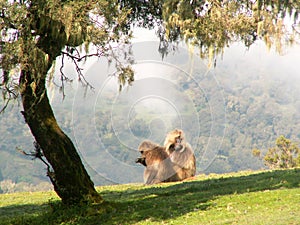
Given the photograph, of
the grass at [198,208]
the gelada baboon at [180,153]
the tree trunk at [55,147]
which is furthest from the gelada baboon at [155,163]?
the tree trunk at [55,147]

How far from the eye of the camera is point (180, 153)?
2620 cm

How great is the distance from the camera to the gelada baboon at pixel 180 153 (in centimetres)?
2573

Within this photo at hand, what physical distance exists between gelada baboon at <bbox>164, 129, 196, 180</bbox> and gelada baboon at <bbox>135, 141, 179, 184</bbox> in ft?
0.80

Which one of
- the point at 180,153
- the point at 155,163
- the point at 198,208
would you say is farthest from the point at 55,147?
A: the point at 180,153

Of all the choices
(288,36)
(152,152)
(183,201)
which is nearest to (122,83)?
(183,201)

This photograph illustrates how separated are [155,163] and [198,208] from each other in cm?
1156

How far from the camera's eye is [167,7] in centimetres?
1697

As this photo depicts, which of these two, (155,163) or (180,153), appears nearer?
(155,163)

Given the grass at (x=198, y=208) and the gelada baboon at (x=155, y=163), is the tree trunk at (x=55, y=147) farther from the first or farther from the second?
the gelada baboon at (x=155, y=163)

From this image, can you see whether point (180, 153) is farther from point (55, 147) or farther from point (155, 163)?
point (55, 147)

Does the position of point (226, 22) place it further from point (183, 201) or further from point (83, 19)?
point (183, 201)

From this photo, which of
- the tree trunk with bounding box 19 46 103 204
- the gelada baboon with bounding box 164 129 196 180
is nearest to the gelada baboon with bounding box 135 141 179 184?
the gelada baboon with bounding box 164 129 196 180

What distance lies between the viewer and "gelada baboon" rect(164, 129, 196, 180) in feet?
84.4

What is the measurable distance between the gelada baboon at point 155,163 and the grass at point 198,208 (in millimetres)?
5943
